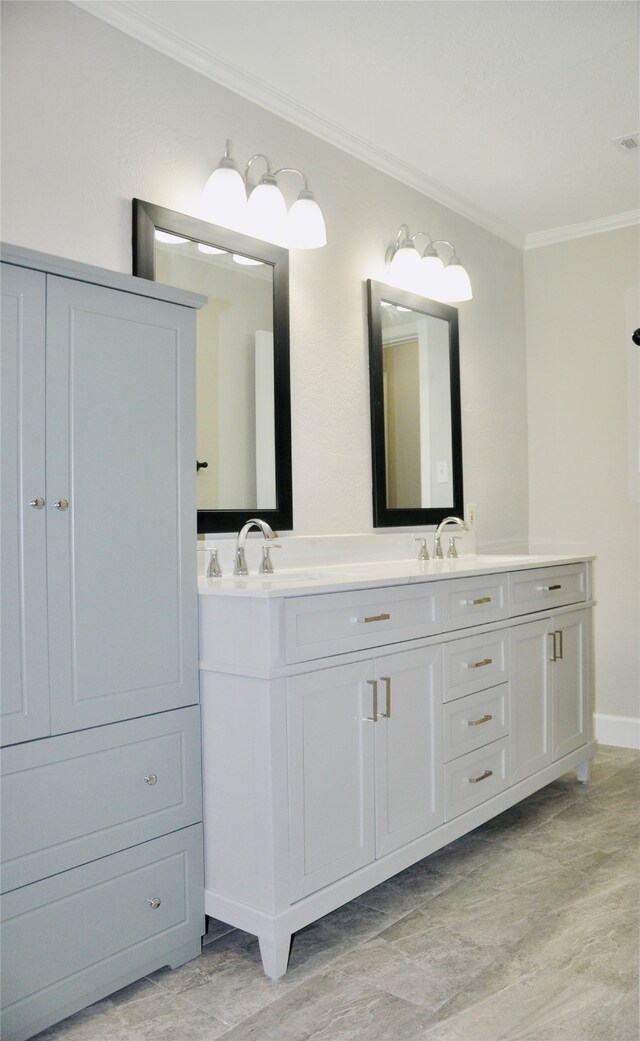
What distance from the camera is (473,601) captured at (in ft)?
8.14

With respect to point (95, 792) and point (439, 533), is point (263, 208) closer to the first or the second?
point (439, 533)

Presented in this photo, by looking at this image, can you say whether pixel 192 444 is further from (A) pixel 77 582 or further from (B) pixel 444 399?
(B) pixel 444 399

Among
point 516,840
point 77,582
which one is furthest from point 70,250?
point 516,840

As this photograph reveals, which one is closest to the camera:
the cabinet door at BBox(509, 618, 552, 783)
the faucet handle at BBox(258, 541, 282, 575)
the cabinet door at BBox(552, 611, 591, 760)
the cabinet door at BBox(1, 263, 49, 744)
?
the cabinet door at BBox(1, 263, 49, 744)

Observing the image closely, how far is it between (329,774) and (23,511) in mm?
932

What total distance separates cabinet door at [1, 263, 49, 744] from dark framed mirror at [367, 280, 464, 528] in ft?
5.15

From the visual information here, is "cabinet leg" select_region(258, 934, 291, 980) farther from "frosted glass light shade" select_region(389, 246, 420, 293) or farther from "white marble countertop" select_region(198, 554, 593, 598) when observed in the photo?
"frosted glass light shade" select_region(389, 246, 420, 293)

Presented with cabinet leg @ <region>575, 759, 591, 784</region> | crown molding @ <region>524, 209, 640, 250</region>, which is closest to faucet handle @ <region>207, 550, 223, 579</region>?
cabinet leg @ <region>575, 759, 591, 784</region>

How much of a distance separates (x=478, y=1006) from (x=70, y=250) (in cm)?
195

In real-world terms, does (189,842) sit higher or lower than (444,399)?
lower

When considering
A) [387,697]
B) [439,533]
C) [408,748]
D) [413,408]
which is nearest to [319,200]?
[413,408]

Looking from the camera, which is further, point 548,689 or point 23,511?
point 548,689

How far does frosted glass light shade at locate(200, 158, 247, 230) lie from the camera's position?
2322mm

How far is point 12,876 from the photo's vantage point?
1.54m
